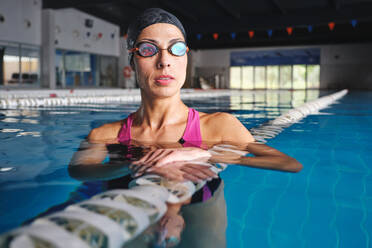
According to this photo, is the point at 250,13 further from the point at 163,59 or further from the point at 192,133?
the point at 163,59

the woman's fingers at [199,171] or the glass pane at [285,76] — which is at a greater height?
the glass pane at [285,76]

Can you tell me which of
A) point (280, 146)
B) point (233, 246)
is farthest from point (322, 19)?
point (233, 246)

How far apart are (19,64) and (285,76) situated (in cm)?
1990

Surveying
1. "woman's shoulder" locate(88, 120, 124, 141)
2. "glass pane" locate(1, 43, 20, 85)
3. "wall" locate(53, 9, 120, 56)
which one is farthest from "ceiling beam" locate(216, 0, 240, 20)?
"woman's shoulder" locate(88, 120, 124, 141)

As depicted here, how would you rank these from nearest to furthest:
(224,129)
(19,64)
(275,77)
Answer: (224,129) < (19,64) < (275,77)

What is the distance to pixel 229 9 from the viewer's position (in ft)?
52.4

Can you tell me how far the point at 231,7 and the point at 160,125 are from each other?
1507 centimetres

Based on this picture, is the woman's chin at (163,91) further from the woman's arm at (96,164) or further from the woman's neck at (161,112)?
the woman's arm at (96,164)

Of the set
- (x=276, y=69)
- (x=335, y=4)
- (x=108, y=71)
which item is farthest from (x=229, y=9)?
(x=276, y=69)

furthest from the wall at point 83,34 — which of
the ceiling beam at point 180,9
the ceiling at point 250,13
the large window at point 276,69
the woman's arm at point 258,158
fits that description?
the woman's arm at point 258,158

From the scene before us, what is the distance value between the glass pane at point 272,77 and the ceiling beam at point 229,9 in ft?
41.0

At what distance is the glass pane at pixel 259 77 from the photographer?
2905 centimetres

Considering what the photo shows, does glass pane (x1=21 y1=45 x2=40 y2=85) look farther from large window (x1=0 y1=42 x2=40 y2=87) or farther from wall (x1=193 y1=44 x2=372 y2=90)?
wall (x1=193 y1=44 x2=372 y2=90)

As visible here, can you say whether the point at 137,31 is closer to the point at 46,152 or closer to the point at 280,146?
the point at 46,152
